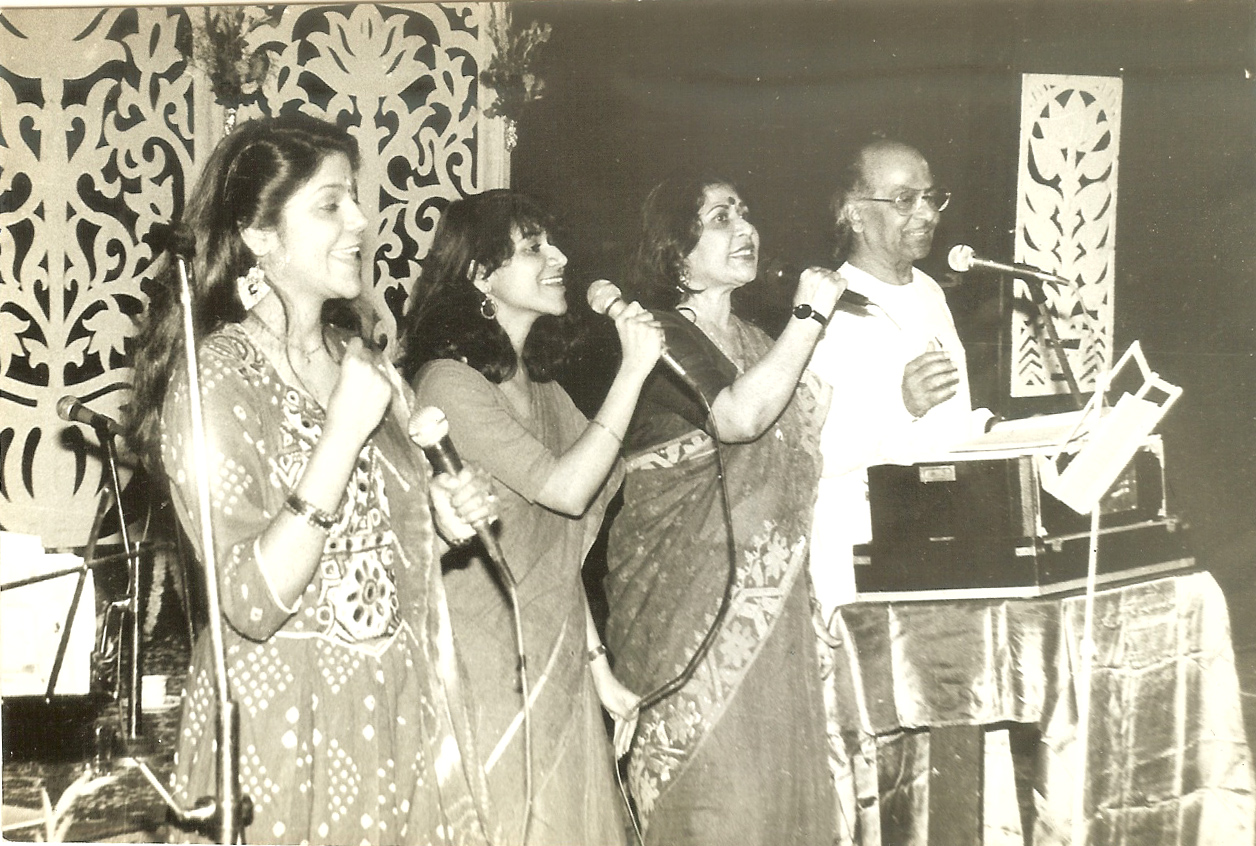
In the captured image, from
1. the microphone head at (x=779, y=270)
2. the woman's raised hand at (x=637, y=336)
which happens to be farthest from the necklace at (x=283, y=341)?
the microphone head at (x=779, y=270)

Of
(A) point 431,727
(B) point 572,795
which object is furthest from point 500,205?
(B) point 572,795

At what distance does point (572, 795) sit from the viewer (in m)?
2.07

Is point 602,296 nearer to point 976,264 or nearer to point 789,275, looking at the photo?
point 789,275

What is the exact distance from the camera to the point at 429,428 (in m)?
1.88

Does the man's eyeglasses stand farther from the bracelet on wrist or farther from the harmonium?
the bracelet on wrist

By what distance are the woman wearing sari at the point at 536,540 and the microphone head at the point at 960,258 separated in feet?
1.97

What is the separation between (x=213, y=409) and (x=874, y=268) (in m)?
1.29

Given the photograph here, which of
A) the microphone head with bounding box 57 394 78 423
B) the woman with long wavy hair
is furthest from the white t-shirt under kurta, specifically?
the microphone head with bounding box 57 394 78 423

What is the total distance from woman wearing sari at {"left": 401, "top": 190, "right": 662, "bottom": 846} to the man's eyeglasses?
535mm

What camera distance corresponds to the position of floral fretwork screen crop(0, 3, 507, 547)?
216 cm

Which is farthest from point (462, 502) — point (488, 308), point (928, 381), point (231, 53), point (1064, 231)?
point (1064, 231)

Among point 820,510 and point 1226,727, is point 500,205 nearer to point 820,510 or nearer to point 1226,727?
point 820,510

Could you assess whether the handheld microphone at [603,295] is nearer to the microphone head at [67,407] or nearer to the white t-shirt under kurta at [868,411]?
the white t-shirt under kurta at [868,411]

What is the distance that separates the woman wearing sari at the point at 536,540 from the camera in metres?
2.06
